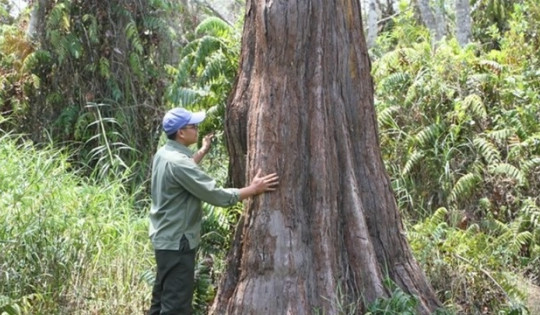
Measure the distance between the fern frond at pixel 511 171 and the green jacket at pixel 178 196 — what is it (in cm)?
434

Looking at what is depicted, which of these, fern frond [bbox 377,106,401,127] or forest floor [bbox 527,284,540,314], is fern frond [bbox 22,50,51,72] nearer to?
fern frond [bbox 377,106,401,127]

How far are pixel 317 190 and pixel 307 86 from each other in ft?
2.61

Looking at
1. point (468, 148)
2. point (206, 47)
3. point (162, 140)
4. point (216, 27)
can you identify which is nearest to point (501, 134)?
point (468, 148)

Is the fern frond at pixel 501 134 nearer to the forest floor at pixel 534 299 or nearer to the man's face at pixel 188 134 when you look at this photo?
the forest floor at pixel 534 299

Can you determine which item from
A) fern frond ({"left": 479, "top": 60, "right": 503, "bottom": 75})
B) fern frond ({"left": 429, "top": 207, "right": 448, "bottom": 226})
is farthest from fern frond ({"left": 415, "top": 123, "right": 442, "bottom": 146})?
fern frond ({"left": 429, "top": 207, "right": 448, "bottom": 226})

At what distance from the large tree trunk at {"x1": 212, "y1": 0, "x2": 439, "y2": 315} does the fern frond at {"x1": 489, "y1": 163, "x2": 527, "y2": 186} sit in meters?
3.13

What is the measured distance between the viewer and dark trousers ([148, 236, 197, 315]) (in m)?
6.07

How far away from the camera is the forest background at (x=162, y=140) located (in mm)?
7172

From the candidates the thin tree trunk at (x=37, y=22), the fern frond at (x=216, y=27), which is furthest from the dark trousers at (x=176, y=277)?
the thin tree trunk at (x=37, y=22)

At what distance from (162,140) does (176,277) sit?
138 inches

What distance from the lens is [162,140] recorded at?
30.8 feet

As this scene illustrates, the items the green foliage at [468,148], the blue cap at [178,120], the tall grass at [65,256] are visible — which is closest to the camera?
the blue cap at [178,120]

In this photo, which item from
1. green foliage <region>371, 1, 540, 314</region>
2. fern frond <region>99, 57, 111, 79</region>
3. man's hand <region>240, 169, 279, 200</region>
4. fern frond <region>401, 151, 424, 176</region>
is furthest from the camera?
fern frond <region>99, 57, 111, 79</region>

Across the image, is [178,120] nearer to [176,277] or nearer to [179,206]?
[179,206]
